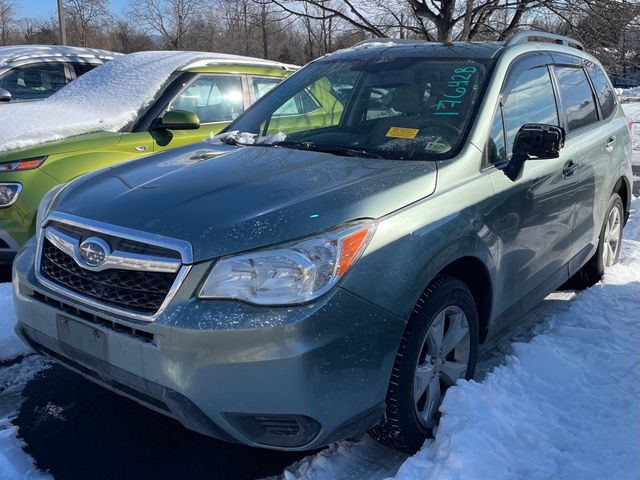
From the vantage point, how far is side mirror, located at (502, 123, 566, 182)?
3.07 meters

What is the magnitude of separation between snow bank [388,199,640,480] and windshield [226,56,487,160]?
3.84 ft

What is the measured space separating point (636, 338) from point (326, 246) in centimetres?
260

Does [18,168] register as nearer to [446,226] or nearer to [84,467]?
[84,467]

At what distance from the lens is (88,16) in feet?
126

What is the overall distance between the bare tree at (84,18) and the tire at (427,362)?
39.1 meters

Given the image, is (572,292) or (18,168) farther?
(572,292)

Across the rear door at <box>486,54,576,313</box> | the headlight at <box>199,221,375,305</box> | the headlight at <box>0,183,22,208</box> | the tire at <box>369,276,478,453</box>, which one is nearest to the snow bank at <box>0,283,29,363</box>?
the headlight at <box>0,183,22,208</box>

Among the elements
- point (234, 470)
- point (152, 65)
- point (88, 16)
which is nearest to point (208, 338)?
point (234, 470)

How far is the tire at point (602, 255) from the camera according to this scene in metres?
4.79

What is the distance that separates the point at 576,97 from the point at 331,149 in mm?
2125

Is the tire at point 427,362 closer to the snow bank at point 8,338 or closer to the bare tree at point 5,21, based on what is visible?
the snow bank at point 8,338

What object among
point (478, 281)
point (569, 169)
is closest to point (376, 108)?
point (478, 281)

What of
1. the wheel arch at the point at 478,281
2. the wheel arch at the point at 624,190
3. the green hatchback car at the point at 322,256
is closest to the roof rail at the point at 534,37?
the green hatchback car at the point at 322,256

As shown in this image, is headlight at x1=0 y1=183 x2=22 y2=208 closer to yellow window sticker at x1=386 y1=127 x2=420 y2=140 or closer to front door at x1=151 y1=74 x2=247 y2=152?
front door at x1=151 y1=74 x2=247 y2=152
